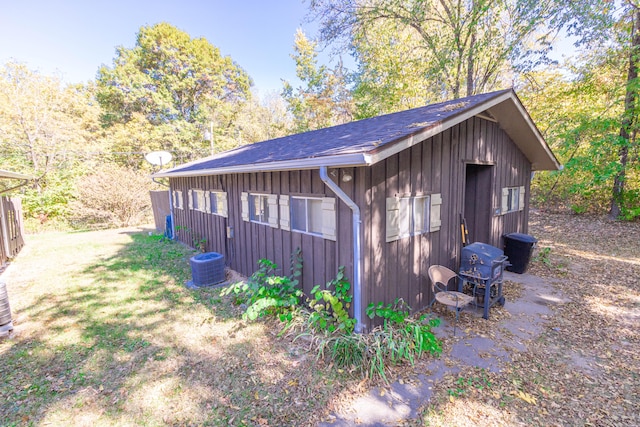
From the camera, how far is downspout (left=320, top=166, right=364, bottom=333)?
3375 mm

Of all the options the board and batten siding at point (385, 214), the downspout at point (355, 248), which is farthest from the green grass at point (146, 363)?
the board and batten siding at point (385, 214)

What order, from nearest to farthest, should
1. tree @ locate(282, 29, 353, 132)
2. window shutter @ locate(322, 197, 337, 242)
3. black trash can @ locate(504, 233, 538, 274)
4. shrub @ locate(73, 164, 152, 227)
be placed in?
window shutter @ locate(322, 197, 337, 242), black trash can @ locate(504, 233, 538, 274), shrub @ locate(73, 164, 152, 227), tree @ locate(282, 29, 353, 132)

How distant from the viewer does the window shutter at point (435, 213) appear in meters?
4.38

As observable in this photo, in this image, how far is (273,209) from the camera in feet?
16.3

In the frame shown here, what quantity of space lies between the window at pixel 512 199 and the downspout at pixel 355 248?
466cm

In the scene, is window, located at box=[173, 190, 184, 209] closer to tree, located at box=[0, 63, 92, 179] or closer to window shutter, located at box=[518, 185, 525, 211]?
tree, located at box=[0, 63, 92, 179]

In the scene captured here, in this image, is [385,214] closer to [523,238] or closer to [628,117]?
[523,238]

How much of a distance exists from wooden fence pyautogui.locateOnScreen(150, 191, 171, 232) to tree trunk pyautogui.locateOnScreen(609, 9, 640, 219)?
645 inches

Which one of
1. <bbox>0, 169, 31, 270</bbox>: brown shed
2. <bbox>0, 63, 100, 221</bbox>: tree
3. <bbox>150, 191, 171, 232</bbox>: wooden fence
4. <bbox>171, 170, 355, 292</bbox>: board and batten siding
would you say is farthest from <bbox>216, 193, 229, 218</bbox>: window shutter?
<bbox>0, 63, 100, 221</bbox>: tree

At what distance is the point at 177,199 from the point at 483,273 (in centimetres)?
913

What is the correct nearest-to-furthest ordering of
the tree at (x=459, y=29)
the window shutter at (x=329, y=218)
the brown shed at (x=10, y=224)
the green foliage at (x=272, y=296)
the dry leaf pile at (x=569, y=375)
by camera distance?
1. the dry leaf pile at (x=569, y=375)
2. the window shutter at (x=329, y=218)
3. the green foliage at (x=272, y=296)
4. the brown shed at (x=10, y=224)
5. the tree at (x=459, y=29)

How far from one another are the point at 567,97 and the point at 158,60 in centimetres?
2270

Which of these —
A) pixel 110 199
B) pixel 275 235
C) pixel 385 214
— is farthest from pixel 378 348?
pixel 110 199

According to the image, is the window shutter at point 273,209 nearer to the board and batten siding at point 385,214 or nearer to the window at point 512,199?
the board and batten siding at point 385,214
